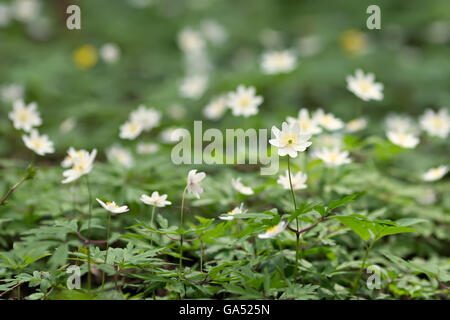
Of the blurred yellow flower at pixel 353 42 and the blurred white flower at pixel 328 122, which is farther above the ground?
the blurred yellow flower at pixel 353 42

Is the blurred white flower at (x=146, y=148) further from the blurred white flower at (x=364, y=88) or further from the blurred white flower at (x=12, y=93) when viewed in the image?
the blurred white flower at (x=12, y=93)

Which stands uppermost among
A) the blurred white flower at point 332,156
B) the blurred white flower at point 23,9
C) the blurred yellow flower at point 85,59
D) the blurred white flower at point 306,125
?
the blurred white flower at point 23,9

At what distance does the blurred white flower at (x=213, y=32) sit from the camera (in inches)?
194

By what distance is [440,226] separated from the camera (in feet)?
7.04

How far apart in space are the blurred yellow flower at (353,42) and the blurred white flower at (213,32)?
143 cm

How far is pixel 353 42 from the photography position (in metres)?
5.03

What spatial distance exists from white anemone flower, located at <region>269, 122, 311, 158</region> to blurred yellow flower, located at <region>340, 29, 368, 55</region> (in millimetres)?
3714

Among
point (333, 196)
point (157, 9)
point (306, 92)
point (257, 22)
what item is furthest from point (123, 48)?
point (333, 196)

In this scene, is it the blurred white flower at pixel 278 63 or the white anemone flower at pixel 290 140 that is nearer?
the white anemone flower at pixel 290 140

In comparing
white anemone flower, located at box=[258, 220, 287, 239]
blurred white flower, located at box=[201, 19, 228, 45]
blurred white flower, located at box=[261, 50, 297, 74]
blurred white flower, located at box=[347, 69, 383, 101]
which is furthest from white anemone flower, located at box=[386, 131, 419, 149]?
blurred white flower, located at box=[201, 19, 228, 45]

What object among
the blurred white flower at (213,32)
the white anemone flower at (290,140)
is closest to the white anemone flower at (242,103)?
the white anemone flower at (290,140)

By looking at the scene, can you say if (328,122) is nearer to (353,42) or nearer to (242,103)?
(242,103)

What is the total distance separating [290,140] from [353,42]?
157 inches
